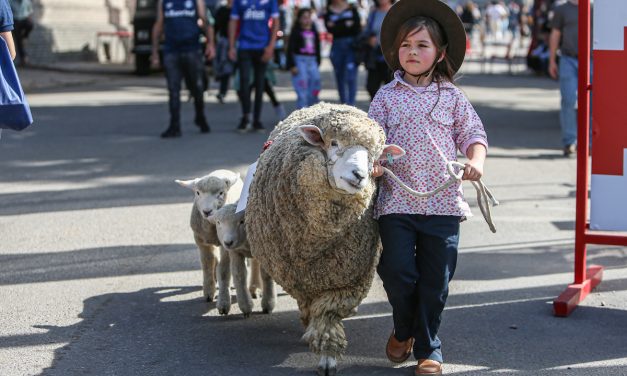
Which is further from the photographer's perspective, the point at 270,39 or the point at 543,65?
the point at 543,65

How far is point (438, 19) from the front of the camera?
4879mm

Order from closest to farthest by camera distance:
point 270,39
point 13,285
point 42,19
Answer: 1. point 13,285
2. point 270,39
3. point 42,19

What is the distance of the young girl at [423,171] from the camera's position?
471 centimetres

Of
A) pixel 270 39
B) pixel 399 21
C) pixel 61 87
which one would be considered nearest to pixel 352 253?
pixel 399 21

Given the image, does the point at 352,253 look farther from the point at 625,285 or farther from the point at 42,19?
the point at 42,19

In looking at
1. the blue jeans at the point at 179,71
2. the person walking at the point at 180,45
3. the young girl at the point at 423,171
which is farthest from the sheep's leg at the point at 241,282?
the blue jeans at the point at 179,71

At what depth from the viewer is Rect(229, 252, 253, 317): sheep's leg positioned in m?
5.54

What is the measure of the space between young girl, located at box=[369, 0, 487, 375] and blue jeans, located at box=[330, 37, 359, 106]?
28.9 ft

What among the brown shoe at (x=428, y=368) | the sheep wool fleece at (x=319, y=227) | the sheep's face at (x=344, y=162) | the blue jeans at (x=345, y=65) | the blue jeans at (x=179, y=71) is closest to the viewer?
Result: the sheep's face at (x=344, y=162)

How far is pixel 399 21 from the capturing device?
16.2ft

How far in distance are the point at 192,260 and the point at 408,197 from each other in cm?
261

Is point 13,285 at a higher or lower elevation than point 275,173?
lower

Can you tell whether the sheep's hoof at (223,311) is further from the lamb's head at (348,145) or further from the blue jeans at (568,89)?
the blue jeans at (568,89)

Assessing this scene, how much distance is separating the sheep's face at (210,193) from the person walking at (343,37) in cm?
819
